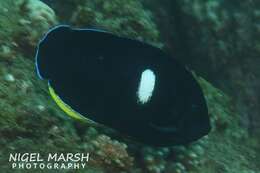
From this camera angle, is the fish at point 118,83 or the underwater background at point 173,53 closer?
the fish at point 118,83

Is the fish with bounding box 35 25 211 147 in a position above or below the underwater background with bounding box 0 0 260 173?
above

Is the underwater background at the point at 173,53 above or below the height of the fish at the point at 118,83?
below

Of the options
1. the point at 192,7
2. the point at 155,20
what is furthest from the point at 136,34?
the point at 192,7

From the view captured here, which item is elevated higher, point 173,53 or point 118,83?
point 118,83

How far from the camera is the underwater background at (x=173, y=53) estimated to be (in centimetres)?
276

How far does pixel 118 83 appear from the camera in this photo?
2.44m

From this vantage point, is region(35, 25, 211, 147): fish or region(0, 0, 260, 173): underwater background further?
region(0, 0, 260, 173): underwater background

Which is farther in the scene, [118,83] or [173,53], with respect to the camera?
[173,53]

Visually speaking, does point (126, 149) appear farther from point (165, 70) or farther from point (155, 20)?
point (155, 20)

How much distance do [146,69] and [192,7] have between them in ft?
7.62

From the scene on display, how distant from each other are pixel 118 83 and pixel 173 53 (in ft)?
7.49

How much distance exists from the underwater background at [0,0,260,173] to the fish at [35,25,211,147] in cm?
40

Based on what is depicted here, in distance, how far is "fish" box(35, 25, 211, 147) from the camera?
92.7 inches

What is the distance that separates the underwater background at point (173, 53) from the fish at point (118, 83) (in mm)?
398
